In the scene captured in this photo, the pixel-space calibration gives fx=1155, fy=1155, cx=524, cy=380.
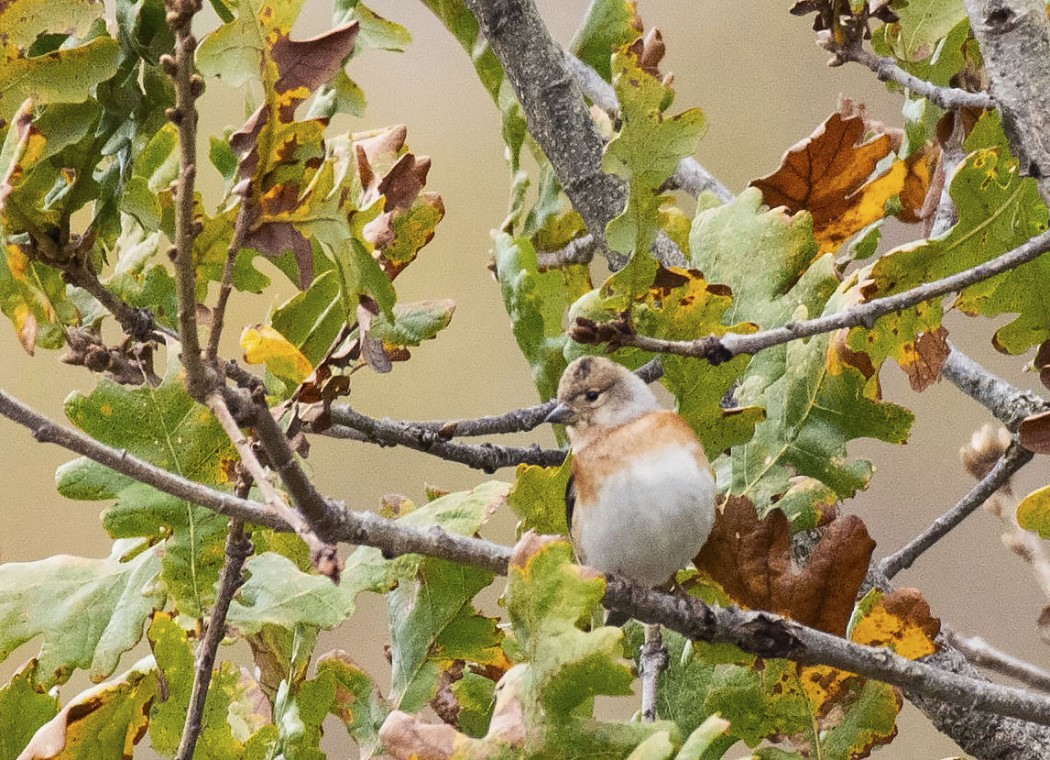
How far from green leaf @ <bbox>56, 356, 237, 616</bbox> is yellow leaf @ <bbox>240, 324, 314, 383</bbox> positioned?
0.09 meters

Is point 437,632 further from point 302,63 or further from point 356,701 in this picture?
point 302,63

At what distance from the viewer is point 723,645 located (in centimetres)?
59

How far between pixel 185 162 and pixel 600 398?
61 cm

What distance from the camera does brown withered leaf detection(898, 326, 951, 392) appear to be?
2.45 feet

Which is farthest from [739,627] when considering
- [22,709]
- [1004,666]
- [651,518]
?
[1004,666]

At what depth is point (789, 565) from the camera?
2.08ft

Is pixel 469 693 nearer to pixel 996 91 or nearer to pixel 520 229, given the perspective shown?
pixel 520 229

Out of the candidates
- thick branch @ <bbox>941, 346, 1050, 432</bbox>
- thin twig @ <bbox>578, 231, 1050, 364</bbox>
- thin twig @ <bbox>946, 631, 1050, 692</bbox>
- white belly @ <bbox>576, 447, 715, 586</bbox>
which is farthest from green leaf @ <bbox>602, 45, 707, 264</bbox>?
thin twig @ <bbox>946, 631, 1050, 692</bbox>

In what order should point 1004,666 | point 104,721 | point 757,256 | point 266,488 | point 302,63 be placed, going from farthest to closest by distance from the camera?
point 1004,666
point 757,256
point 104,721
point 302,63
point 266,488

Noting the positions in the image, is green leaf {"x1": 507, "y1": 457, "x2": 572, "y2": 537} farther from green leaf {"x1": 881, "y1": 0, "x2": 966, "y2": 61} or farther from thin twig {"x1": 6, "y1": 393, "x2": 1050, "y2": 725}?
green leaf {"x1": 881, "y1": 0, "x2": 966, "y2": 61}

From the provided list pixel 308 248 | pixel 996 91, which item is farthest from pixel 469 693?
pixel 996 91

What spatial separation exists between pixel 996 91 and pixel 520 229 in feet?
1.20

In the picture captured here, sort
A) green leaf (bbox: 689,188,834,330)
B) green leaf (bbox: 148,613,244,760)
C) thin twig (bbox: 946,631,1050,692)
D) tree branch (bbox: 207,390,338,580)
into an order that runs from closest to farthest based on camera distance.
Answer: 1. tree branch (bbox: 207,390,338,580)
2. green leaf (bbox: 148,613,244,760)
3. green leaf (bbox: 689,188,834,330)
4. thin twig (bbox: 946,631,1050,692)

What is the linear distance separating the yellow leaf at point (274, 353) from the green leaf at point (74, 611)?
160 millimetres
